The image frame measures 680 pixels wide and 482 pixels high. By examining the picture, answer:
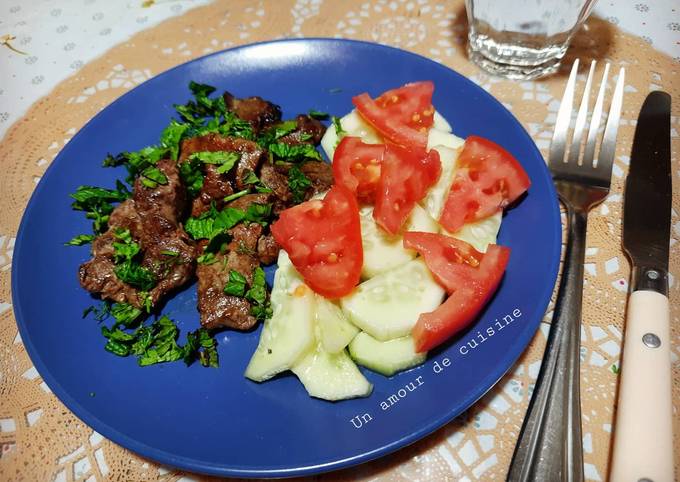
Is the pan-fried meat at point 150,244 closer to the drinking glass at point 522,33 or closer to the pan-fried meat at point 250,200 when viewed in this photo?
the pan-fried meat at point 250,200

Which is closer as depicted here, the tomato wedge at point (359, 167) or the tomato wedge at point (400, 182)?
the tomato wedge at point (400, 182)

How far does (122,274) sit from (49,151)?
4.32 feet

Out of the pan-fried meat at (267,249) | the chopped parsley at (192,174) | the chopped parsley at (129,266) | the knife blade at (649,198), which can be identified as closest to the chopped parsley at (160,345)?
the chopped parsley at (129,266)

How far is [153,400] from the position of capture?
6.23 ft

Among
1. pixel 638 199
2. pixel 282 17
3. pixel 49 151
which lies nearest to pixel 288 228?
pixel 638 199

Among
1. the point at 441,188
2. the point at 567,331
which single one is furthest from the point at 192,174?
the point at 567,331

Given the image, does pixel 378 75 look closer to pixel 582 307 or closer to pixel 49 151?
pixel 582 307

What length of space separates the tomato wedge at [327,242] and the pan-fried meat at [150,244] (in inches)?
19.1

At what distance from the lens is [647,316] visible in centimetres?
196

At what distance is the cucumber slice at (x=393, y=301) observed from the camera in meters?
1.86

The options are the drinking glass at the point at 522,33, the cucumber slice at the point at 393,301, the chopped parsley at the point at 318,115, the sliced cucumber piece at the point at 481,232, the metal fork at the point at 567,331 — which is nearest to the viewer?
the metal fork at the point at 567,331

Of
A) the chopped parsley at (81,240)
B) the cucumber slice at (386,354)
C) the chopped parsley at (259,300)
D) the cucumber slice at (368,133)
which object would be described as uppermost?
the cucumber slice at (368,133)

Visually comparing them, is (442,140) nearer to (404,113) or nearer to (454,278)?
(404,113)

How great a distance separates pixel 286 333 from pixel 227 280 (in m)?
0.38
